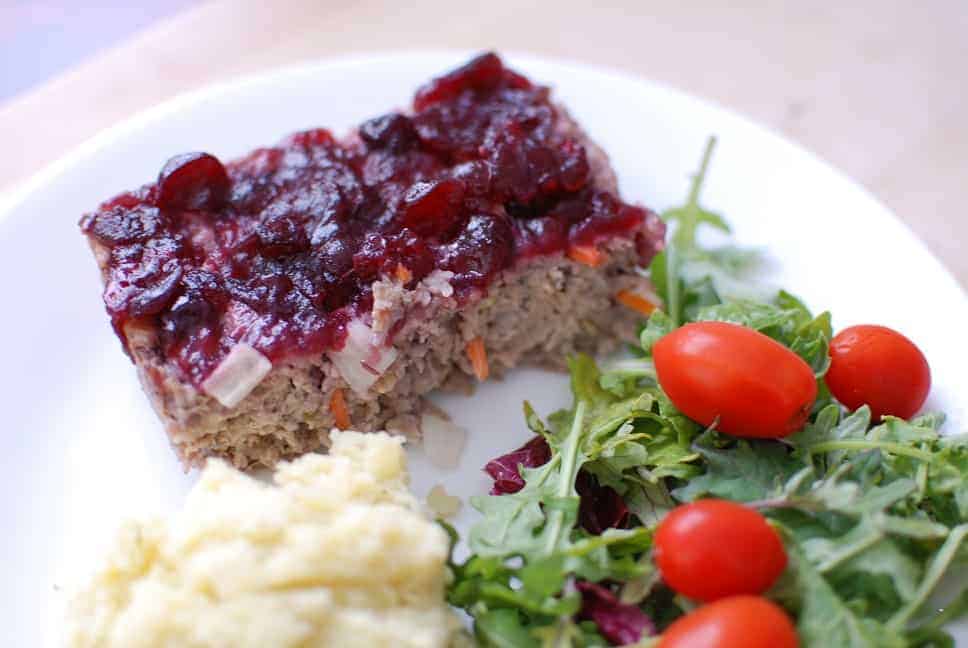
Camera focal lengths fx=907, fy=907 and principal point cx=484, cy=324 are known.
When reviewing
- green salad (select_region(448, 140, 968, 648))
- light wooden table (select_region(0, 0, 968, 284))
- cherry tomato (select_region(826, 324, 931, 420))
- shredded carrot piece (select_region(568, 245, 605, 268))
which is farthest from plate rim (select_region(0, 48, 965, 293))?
shredded carrot piece (select_region(568, 245, 605, 268))

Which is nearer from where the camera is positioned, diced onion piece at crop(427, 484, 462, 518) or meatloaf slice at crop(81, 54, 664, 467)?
meatloaf slice at crop(81, 54, 664, 467)

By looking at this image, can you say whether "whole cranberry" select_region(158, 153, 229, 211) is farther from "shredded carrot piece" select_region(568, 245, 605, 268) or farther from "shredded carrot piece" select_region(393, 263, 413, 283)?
"shredded carrot piece" select_region(568, 245, 605, 268)

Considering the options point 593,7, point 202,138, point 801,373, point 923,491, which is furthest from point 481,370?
point 593,7

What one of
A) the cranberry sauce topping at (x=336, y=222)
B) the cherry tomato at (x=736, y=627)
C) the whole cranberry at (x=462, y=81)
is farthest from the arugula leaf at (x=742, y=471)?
the whole cranberry at (x=462, y=81)

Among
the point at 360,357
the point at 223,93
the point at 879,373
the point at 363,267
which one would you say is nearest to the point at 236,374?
the point at 360,357

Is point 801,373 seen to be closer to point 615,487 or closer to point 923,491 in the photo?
point 923,491

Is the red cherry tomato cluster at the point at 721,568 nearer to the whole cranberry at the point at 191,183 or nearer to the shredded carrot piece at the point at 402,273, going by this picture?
the shredded carrot piece at the point at 402,273

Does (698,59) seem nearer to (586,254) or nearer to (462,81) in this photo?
(462,81)
